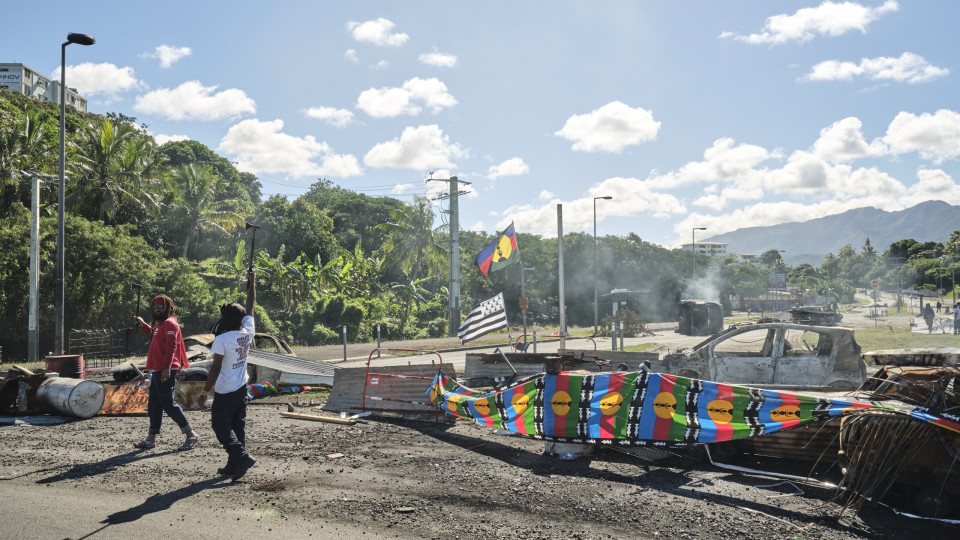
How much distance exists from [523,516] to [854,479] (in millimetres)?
2823

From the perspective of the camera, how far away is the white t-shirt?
631cm

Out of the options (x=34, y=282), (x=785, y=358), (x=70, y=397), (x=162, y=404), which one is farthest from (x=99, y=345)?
(x=785, y=358)

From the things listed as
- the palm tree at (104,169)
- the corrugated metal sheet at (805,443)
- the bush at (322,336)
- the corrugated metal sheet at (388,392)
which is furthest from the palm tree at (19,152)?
the corrugated metal sheet at (805,443)

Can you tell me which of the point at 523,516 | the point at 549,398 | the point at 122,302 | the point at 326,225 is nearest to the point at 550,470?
the point at 549,398

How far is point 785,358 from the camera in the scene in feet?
33.0

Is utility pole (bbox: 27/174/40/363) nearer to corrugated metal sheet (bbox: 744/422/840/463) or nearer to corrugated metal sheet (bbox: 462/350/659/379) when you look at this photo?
corrugated metal sheet (bbox: 462/350/659/379)

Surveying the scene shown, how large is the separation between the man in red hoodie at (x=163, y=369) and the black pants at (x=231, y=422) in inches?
50.8

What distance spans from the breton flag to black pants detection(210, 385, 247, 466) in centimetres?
524

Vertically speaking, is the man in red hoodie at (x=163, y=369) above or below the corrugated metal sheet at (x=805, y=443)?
above

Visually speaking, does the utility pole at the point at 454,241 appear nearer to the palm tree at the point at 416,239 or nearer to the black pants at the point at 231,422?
the palm tree at the point at 416,239

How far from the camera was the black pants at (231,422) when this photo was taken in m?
6.22

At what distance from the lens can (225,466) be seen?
256 inches

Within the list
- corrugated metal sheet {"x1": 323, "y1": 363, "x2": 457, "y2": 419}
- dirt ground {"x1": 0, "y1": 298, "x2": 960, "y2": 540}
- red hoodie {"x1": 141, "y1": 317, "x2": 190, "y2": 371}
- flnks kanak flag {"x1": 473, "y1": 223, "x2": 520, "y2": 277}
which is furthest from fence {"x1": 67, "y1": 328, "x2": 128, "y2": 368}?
red hoodie {"x1": 141, "y1": 317, "x2": 190, "y2": 371}

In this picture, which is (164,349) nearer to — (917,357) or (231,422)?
(231,422)
